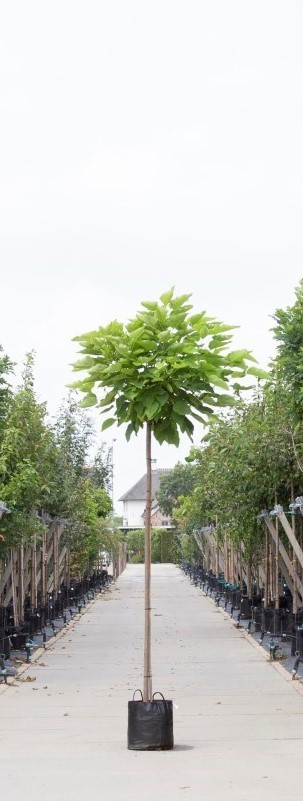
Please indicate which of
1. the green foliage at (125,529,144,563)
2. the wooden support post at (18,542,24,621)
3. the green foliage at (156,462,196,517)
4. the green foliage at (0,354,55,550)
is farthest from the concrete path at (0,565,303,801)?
the green foliage at (125,529,144,563)

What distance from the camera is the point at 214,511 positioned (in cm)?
3059

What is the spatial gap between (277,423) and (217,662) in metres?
3.91

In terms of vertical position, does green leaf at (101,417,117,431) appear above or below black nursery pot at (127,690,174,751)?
above

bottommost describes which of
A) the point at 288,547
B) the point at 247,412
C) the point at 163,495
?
the point at 288,547

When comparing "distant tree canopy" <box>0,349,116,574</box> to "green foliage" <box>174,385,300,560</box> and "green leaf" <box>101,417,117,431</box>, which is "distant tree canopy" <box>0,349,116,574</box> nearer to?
"green foliage" <box>174,385,300,560</box>

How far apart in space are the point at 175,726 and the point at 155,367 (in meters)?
4.00

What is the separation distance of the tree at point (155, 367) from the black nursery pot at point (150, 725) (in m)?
0.13

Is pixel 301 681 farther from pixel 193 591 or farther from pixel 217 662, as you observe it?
pixel 193 591

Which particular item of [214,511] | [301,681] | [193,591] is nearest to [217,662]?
[301,681]

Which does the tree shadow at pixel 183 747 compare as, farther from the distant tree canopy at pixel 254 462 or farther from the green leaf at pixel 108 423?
the distant tree canopy at pixel 254 462

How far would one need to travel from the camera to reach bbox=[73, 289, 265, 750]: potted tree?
1198cm

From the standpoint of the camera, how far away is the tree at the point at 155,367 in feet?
39.4

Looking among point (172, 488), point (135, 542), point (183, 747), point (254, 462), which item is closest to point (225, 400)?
point (183, 747)

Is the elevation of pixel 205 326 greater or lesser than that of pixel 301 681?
greater
